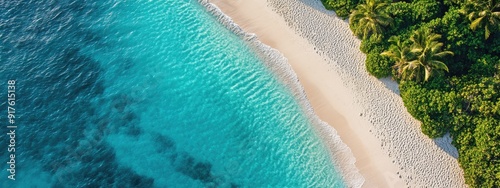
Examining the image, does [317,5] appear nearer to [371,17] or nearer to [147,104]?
[371,17]

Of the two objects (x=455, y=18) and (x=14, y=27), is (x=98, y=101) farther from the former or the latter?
(x=455, y=18)

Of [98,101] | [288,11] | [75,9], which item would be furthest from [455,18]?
[75,9]

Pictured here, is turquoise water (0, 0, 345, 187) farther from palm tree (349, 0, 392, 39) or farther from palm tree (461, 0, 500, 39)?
palm tree (461, 0, 500, 39)

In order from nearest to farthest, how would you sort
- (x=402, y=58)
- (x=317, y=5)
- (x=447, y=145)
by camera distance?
(x=447, y=145), (x=402, y=58), (x=317, y=5)

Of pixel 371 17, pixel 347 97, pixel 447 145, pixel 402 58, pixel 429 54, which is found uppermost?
pixel 371 17

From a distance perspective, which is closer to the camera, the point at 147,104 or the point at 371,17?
the point at 371,17

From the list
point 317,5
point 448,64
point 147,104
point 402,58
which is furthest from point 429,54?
point 147,104

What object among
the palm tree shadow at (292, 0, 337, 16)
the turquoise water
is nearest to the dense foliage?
the palm tree shadow at (292, 0, 337, 16)
